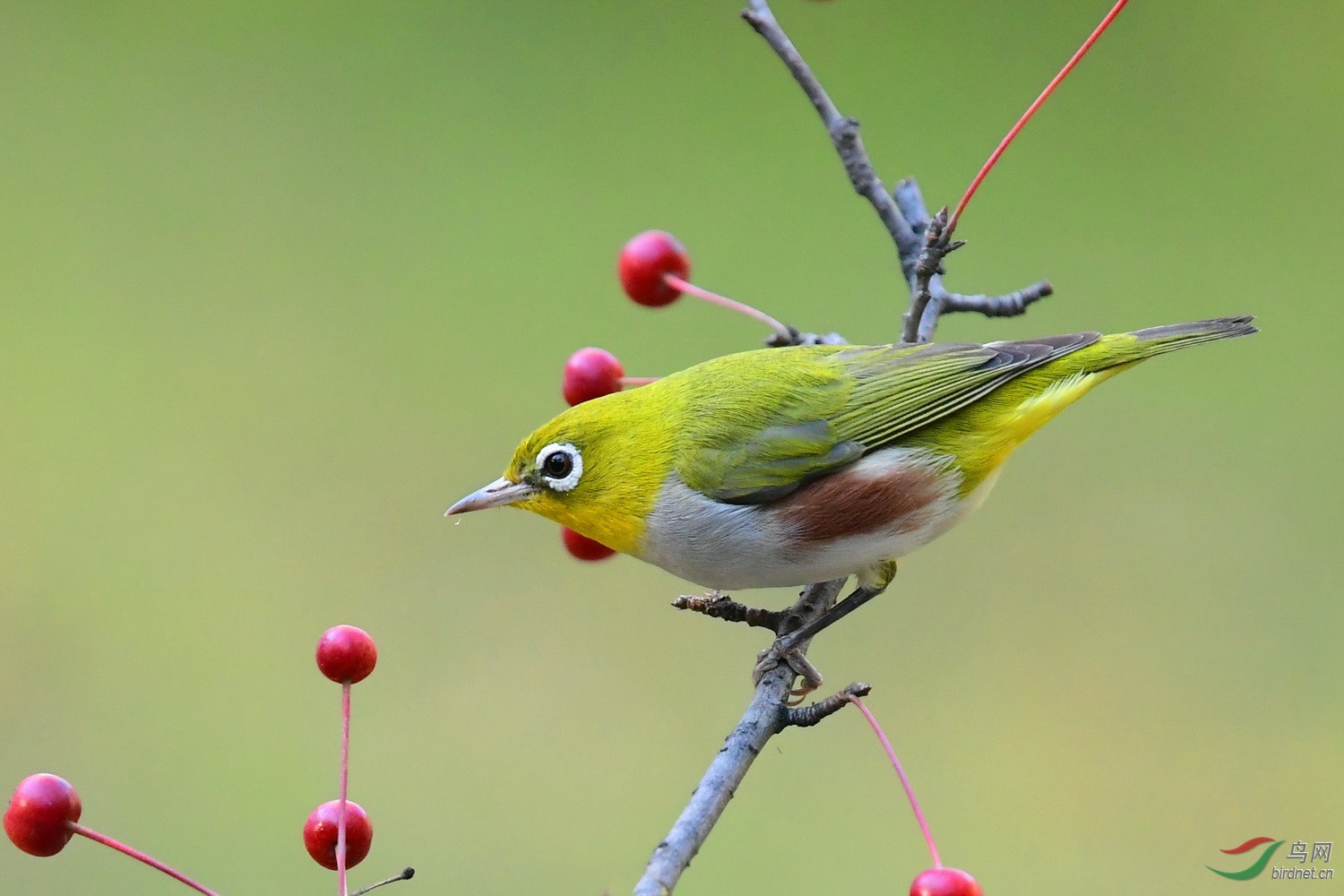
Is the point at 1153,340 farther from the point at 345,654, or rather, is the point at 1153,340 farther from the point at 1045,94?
the point at 345,654

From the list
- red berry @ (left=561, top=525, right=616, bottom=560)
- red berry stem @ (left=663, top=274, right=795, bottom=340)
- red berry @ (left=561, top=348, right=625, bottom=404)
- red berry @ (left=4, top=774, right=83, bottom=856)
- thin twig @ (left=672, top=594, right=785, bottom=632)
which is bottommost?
red berry @ (left=4, top=774, right=83, bottom=856)

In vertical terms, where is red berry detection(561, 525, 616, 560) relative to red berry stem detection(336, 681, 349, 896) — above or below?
above

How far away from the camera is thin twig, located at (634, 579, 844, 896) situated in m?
2.25

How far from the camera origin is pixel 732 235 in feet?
26.2

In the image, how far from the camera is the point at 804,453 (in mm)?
3404

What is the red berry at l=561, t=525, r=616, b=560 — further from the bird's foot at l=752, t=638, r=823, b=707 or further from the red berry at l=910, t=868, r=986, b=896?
the red berry at l=910, t=868, r=986, b=896

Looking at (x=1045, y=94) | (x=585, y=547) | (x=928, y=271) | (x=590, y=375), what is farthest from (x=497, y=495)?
(x=1045, y=94)

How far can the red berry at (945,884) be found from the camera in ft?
7.67

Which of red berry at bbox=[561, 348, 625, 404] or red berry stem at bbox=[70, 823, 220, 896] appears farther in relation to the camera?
red berry at bbox=[561, 348, 625, 404]

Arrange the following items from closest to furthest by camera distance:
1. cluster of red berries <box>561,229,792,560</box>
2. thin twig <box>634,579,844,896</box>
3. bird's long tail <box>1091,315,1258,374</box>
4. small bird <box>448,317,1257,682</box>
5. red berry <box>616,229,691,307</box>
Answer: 1. thin twig <box>634,579,844,896</box>
2. small bird <box>448,317,1257,682</box>
3. bird's long tail <box>1091,315,1258,374</box>
4. cluster of red berries <box>561,229,792,560</box>
5. red berry <box>616,229,691,307</box>

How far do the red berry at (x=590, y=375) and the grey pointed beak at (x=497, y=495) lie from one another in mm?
513

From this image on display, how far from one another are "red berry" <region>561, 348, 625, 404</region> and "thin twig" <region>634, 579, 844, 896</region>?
0.87 m

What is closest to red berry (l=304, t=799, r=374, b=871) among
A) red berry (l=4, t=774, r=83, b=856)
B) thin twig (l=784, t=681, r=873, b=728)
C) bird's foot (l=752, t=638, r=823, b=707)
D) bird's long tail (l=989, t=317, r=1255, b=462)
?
red berry (l=4, t=774, r=83, b=856)

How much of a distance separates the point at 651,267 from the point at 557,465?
2.80ft
